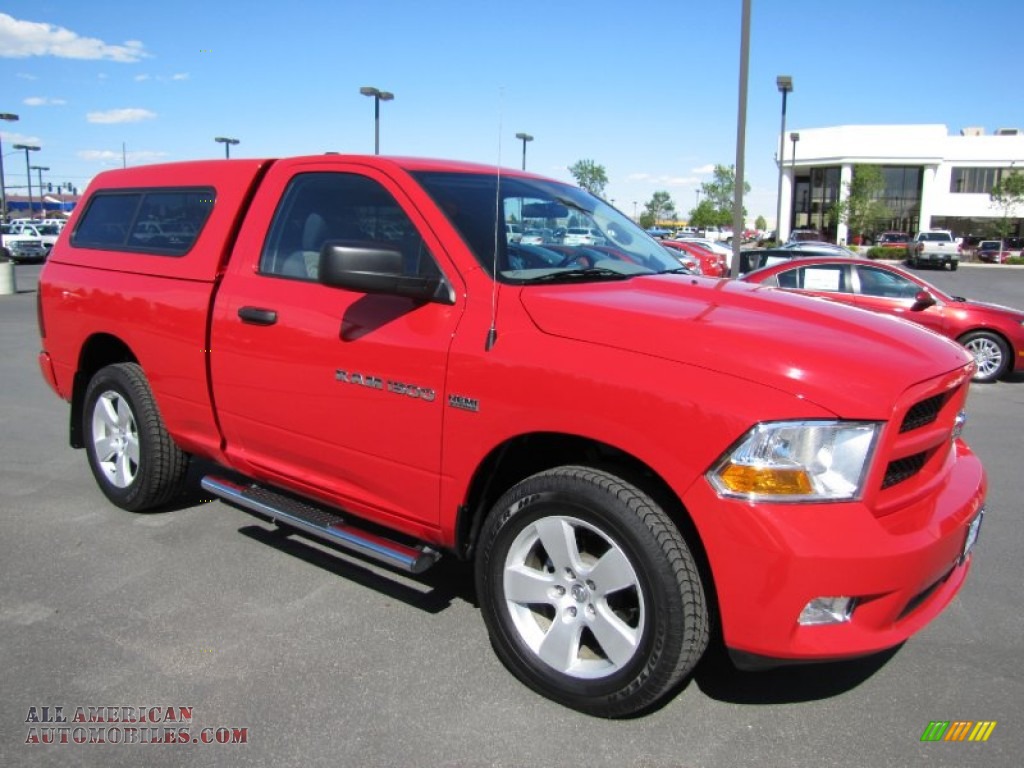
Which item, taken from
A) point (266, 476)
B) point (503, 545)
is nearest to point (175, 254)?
point (266, 476)

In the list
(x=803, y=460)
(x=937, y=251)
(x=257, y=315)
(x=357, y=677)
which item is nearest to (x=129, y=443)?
(x=257, y=315)

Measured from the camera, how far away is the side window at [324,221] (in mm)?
3424

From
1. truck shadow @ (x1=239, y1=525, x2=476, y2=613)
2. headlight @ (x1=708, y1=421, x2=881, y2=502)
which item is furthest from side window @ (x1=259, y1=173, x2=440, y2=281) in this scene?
headlight @ (x1=708, y1=421, x2=881, y2=502)

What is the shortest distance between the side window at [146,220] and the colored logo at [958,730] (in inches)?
152

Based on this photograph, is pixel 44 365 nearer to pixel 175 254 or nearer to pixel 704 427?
pixel 175 254

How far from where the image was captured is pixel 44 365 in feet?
17.0

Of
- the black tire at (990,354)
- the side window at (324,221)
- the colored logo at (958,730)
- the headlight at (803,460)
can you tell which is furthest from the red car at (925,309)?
the headlight at (803,460)

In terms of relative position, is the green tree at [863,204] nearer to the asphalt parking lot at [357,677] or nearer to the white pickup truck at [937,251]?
the white pickup truck at [937,251]

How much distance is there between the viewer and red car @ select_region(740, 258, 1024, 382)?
33.3ft

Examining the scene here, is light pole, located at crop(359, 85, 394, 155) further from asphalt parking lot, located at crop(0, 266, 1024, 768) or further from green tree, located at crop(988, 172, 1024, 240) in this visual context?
green tree, located at crop(988, 172, 1024, 240)

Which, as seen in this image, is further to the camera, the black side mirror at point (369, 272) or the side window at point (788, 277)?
the side window at point (788, 277)

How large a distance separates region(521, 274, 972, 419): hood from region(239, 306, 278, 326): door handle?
1.26m

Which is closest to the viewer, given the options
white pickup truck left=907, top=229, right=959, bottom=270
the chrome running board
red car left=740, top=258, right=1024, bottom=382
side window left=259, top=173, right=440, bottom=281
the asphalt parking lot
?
the asphalt parking lot

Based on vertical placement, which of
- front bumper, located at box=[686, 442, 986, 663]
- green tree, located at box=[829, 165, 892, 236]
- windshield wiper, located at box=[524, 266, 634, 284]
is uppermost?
green tree, located at box=[829, 165, 892, 236]
